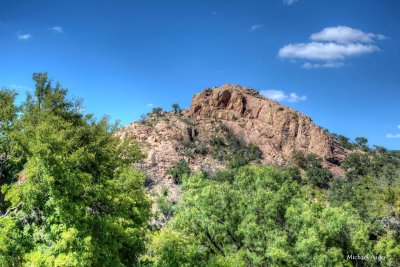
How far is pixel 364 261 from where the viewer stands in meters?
30.2

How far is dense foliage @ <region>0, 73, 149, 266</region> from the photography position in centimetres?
1503

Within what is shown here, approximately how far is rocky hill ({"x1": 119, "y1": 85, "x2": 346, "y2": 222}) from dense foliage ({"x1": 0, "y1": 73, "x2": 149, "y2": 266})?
178 ft

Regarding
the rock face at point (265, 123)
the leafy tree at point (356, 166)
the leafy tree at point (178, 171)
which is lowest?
the leafy tree at point (178, 171)

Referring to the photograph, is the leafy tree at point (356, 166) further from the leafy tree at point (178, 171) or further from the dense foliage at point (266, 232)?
the dense foliage at point (266, 232)

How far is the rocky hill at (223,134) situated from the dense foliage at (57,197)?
54373 millimetres

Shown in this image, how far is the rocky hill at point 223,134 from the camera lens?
88312mm

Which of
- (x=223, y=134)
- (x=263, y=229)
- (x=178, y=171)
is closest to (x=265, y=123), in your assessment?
(x=223, y=134)

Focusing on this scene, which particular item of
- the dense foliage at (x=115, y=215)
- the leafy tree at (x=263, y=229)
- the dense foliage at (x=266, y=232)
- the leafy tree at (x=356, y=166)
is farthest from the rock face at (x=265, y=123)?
the leafy tree at (x=263, y=229)

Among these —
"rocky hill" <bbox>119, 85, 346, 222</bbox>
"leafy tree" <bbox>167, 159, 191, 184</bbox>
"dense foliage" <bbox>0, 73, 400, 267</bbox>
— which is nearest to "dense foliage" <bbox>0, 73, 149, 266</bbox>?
"dense foliage" <bbox>0, 73, 400, 267</bbox>

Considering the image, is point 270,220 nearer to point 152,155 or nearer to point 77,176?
point 77,176

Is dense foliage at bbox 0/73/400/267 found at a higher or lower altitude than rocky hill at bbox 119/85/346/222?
lower

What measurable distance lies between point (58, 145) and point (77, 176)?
1549mm

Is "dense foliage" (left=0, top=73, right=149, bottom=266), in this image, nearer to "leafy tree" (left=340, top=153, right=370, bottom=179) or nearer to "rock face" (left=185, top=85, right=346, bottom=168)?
"leafy tree" (left=340, top=153, right=370, bottom=179)

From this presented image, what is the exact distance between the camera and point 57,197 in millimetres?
15258
